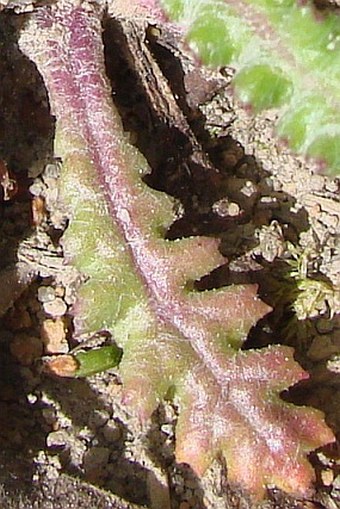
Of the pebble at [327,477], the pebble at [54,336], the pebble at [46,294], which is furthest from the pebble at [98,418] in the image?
the pebble at [327,477]

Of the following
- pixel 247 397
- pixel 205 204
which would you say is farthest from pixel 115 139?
pixel 247 397

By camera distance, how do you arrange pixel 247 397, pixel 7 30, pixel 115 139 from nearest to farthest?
pixel 247 397 → pixel 115 139 → pixel 7 30

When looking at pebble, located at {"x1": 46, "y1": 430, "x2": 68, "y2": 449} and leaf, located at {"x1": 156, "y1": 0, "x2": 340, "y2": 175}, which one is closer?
leaf, located at {"x1": 156, "y1": 0, "x2": 340, "y2": 175}

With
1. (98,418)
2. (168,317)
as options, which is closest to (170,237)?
(168,317)

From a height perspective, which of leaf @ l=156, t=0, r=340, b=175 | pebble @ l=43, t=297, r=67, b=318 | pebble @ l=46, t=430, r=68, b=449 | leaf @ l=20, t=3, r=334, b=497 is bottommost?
Result: pebble @ l=46, t=430, r=68, b=449

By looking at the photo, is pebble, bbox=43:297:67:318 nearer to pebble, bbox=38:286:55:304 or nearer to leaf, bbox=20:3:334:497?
pebble, bbox=38:286:55:304

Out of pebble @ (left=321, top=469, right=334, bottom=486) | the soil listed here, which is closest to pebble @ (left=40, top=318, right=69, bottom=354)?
the soil

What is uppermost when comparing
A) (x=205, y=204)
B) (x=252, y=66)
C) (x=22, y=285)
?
(x=252, y=66)

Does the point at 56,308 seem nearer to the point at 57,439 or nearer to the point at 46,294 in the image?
the point at 46,294

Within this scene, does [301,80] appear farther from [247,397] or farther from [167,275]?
[247,397]
